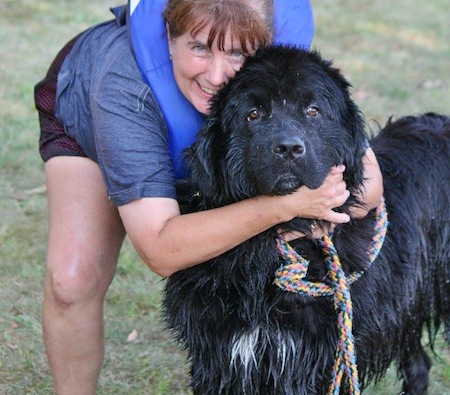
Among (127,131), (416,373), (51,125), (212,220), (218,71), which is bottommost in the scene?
(416,373)

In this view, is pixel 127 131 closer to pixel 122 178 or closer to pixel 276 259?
pixel 122 178

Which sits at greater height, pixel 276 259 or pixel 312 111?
pixel 312 111

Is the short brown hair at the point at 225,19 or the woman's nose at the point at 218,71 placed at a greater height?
the short brown hair at the point at 225,19

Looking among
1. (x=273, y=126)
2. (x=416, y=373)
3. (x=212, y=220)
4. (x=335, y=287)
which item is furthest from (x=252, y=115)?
(x=416, y=373)

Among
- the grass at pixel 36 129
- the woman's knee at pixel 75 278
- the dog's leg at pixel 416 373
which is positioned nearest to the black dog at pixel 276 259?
the woman's knee at pixel 75 278

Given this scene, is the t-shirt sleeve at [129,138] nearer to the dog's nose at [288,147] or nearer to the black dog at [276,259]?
the black dog at [276,259]

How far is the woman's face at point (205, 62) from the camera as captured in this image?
2961 mm

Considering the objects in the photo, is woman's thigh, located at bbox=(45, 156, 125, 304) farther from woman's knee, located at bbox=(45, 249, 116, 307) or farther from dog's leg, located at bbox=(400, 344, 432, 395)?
dog's leg, located at bbox=(400, 344, 432, 395)

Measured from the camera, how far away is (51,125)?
3.43 meters

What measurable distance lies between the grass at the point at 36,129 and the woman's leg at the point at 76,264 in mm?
489

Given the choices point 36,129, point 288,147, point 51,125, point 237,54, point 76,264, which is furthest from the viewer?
point 36,129

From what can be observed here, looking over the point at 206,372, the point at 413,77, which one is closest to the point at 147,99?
the point at 206,372

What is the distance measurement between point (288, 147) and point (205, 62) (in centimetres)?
51

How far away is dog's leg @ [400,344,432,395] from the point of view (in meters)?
3.82
